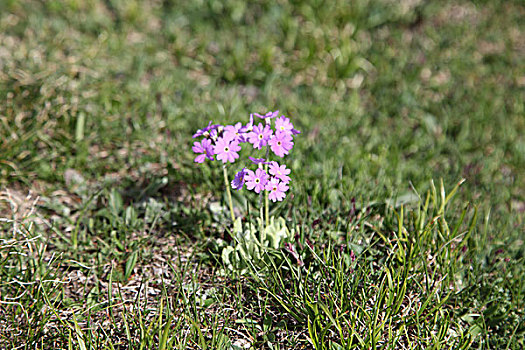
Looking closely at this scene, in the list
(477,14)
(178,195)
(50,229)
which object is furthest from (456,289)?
(477,14)

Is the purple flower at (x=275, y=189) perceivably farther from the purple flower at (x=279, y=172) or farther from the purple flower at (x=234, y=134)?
the purple flower at (x=234, y=134)

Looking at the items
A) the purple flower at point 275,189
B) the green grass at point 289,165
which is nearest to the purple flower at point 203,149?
the purple flower at point 275,189

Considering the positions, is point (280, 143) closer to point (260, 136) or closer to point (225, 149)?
point (260, 136)

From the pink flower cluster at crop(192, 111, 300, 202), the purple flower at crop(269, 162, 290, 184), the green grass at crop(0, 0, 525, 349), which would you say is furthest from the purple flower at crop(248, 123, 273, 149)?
the green grass at crop(0, 0, 525, 349)

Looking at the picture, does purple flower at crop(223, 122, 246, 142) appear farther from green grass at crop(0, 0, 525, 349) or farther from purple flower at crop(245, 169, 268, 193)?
green grass at crop(0, 0, 525, 349)

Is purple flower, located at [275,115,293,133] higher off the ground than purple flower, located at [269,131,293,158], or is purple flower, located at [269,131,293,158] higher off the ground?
purple flower, located at [275,115,293,133]

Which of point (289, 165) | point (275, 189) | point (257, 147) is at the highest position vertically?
point (257, 147)

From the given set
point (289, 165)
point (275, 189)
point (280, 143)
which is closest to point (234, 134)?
point (280, 143)

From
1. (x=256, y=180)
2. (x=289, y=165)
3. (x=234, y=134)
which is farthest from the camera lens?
(x=289, y=165)
